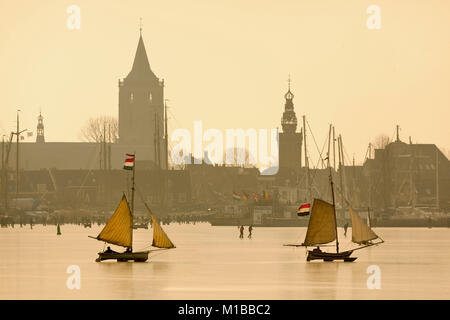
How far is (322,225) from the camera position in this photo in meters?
70.0

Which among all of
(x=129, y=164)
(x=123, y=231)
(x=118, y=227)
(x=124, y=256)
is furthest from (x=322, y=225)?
(x=129, y=164)

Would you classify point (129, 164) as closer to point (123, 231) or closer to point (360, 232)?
point (123, 231)

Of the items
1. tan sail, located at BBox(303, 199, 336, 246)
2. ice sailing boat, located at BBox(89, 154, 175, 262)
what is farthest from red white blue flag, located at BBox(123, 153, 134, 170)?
tan sail, located at BBox(303, 199, 336, 246)

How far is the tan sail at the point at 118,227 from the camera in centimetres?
6794

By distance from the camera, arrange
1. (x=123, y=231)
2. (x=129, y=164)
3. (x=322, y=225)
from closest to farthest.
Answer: (x=123, y=231) → (x=322, y=225) → (x=129, y=164)

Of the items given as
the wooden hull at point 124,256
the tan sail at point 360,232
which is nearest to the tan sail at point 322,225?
Answer: the tan sail at point 360,232

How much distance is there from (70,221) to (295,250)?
99.1 meters

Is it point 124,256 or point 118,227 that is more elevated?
point 118,227

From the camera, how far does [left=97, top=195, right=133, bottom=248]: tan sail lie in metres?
67.9

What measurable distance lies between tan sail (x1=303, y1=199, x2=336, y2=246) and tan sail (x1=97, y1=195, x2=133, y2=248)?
1028 cm

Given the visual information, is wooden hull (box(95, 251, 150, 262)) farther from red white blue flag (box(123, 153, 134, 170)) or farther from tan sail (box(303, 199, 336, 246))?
tan sail (box(303, 199, 336, 246))

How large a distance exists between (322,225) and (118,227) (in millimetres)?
11599
